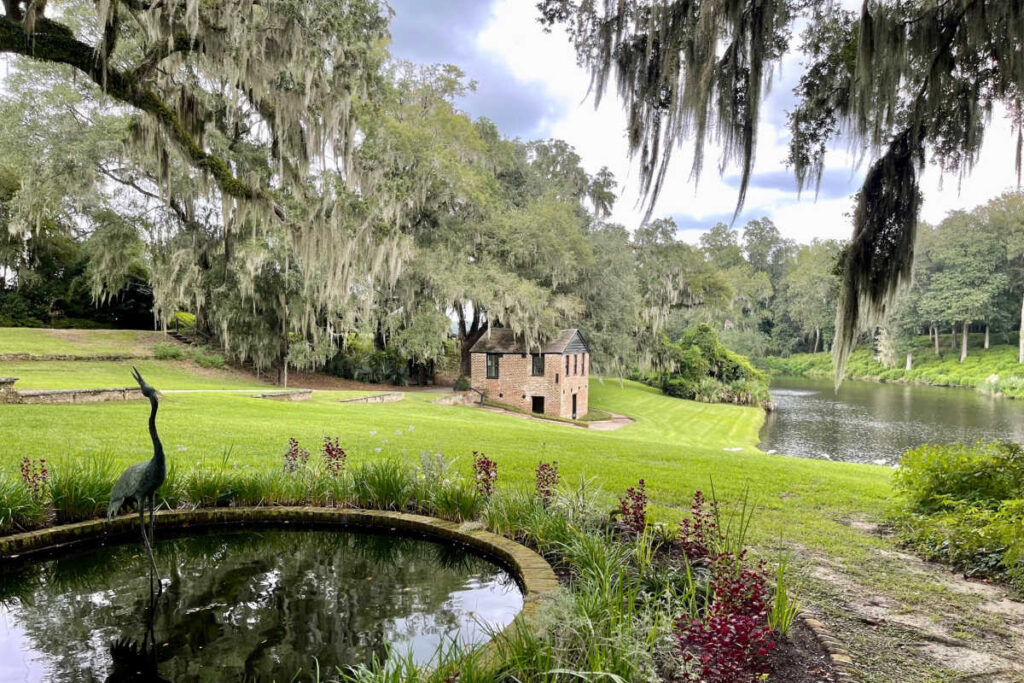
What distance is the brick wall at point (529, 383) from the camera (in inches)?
1003

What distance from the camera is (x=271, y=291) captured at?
21.8 m

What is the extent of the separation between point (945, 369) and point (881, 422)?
2266cm

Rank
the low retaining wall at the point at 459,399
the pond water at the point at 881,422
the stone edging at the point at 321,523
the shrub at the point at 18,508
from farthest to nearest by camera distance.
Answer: the low retaining wall at the point at 459,399
the pond water at the point at 881,422
the shrub at the point at 18,508
the stone edging at the point at 321,523

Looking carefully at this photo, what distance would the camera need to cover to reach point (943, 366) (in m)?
41.6

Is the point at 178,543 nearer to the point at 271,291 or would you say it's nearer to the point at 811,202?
the point at 811,202

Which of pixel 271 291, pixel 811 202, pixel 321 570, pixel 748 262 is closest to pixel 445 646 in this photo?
pixel 321 570

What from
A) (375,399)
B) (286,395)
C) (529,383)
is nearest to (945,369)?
(529,383)

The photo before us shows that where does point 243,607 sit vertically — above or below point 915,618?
below

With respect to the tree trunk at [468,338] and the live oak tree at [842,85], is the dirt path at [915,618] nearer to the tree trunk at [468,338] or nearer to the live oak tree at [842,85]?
the live oak tree at [842,85]

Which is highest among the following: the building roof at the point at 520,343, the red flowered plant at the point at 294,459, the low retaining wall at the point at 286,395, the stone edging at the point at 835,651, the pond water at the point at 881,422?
the building roof at the point at 520,343

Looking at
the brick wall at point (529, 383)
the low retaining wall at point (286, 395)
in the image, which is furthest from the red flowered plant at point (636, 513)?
the brick wall at point (529, 383)

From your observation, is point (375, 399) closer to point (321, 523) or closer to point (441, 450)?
point (441, 450)

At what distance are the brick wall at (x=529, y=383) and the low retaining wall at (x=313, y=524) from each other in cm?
2063

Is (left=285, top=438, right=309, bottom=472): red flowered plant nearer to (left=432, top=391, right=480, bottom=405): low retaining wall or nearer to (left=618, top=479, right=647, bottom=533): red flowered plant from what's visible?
(left=618, top=479, right=647, bottom=533): red flowered plant
